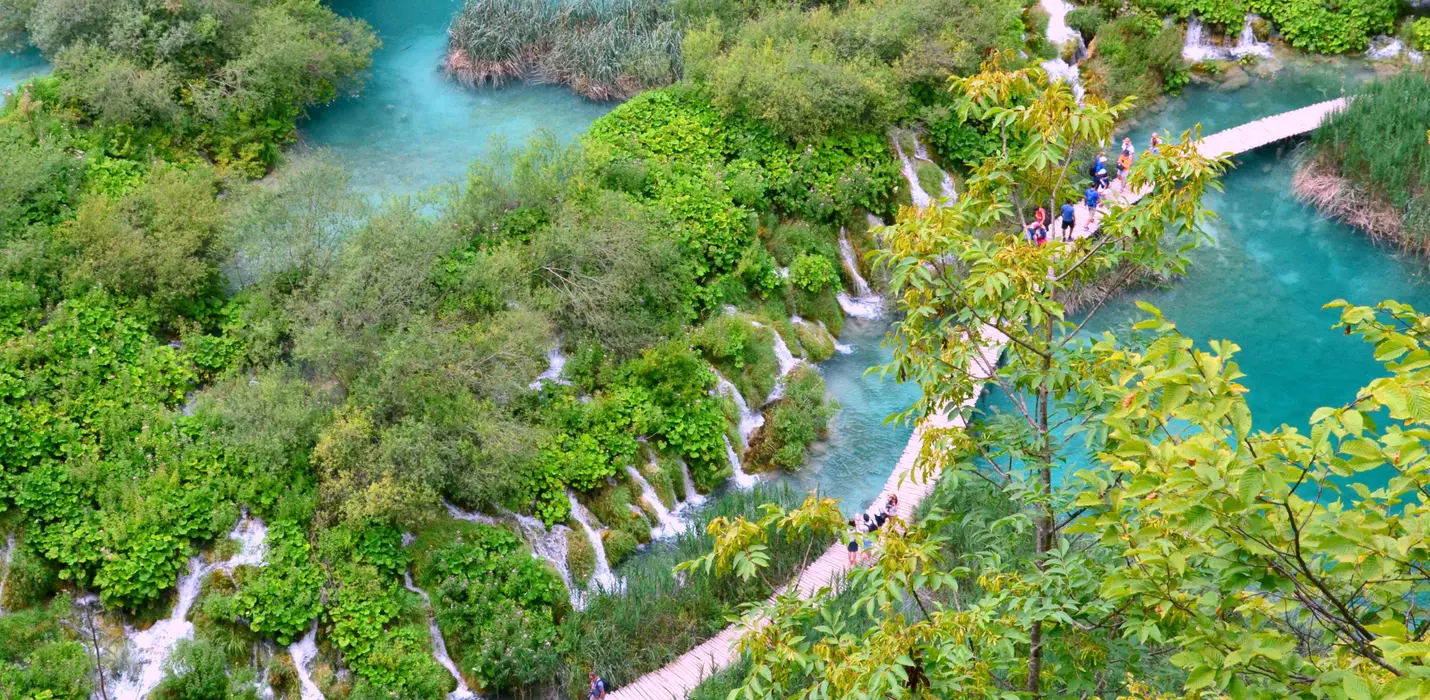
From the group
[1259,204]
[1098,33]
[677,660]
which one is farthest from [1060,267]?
[1098,33]

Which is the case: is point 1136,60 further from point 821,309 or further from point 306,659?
point 306,659

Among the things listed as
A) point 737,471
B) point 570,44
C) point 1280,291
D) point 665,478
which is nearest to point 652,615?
point 665,478

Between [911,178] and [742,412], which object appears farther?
[911,178]

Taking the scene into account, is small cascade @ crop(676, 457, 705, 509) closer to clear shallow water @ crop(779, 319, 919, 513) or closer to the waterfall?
clear shallow water @ crop(779, 319, 919, 513)

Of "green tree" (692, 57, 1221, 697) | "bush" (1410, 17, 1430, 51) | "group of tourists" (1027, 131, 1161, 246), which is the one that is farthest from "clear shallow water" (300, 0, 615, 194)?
"bush" (1410, 17, 1430, 51)

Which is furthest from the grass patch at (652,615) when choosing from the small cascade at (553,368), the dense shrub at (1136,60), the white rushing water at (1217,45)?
the white rushing water at (1217,45)
